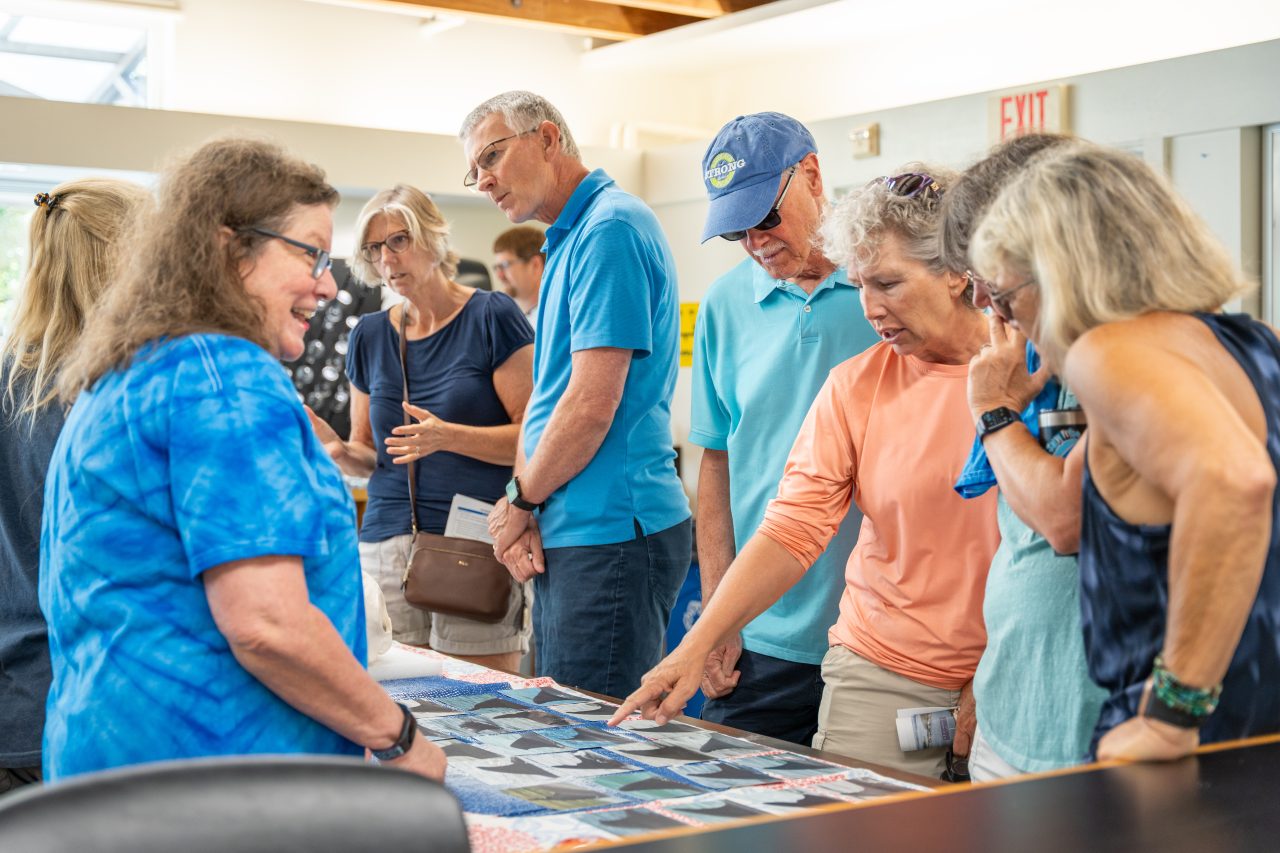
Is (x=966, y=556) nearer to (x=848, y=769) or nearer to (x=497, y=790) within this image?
(x=848, y=769)

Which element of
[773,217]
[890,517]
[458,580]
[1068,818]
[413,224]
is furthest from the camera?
[413,224]

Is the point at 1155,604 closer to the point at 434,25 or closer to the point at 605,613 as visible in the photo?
the point at 605,613

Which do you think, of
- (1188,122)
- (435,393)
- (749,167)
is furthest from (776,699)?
(1188,122)

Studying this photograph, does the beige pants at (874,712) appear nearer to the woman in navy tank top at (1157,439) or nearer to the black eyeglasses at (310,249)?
the woman in navy tank top at (1157,439)

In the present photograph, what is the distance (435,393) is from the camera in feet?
11.3

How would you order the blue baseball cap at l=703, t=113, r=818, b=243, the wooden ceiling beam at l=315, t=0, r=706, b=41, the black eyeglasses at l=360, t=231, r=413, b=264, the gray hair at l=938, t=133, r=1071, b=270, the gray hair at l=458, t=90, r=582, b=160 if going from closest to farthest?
1. the gray hair at l=938, t=133, r=1071, b=270
2. the blue baseball cap at l=703, t=113, r=818, b=243
3. the gray hair at l=458, t=90, r=582, b=160
4. the black eyeglasses at l=360, t=231, r=413, b=264
5. the wooden ceiling beam at l=315, t=0, r=706, b=41

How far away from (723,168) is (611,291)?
1.15 ft

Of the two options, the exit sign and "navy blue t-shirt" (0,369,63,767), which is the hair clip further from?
the exit sign

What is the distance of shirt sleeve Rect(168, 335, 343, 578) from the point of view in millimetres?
1365

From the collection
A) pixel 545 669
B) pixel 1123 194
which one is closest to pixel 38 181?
pixel 545 669

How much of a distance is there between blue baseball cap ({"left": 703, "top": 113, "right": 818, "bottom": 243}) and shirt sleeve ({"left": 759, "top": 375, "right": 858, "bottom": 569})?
466 millimetres

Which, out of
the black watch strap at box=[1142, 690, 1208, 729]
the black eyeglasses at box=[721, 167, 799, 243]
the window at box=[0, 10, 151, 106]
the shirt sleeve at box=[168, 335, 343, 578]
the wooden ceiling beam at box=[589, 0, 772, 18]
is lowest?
the black watch strap at box=[1142, 690, 1208, 729]

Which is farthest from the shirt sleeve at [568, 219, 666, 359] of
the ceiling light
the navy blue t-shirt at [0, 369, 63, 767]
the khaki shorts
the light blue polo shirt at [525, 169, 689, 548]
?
the ceiling light

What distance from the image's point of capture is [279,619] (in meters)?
1.39
